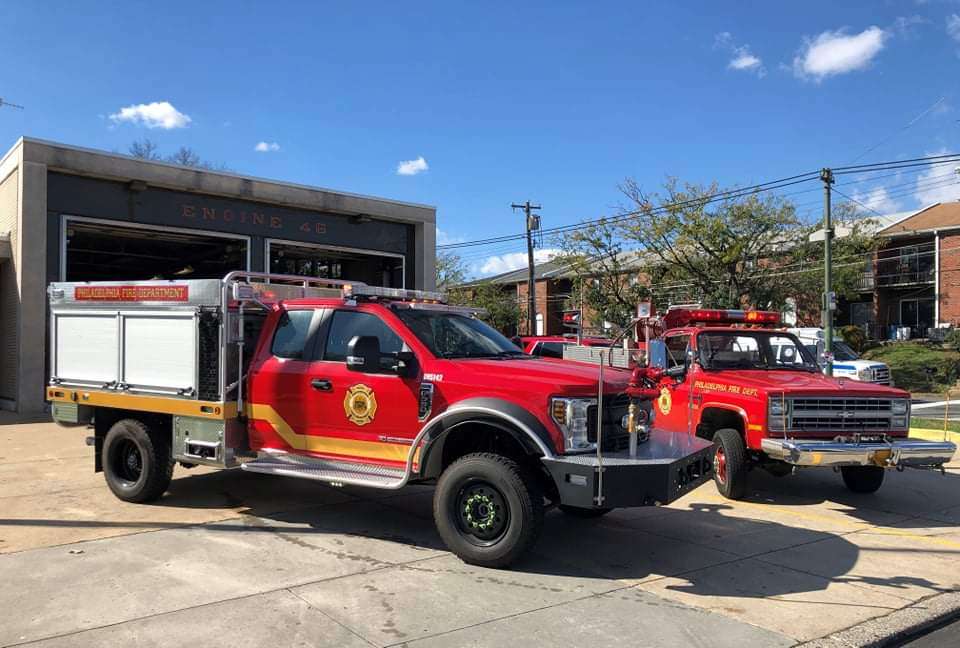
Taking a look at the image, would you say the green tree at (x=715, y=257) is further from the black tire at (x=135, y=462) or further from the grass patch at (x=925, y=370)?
the black tire at (x=135, y=462)

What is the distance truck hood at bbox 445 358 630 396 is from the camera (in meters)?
5.47

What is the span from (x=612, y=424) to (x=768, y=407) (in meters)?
2.78

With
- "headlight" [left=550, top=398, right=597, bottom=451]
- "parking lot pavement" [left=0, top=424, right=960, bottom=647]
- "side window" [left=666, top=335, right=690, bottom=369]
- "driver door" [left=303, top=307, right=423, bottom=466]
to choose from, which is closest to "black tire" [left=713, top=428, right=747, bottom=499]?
"parking lot pavement" [left=0, top=424, right=960, bottom=647]

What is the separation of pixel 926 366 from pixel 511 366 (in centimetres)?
3143

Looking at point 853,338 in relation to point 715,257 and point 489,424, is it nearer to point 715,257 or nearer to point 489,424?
point 715,257

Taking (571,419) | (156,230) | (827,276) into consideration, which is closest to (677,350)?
(571,419)

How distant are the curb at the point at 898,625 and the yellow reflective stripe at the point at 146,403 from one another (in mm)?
4953

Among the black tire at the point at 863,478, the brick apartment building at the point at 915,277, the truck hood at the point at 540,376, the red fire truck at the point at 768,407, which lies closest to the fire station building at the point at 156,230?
the red fire truck at the point at 768,407

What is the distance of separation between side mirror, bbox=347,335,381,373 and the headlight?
4.82 ft

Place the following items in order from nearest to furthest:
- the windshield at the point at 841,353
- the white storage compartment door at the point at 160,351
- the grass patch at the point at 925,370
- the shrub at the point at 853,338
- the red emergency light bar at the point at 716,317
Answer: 1. the white storage compartment door at the point at 160,351
2. the red emergency light bar at the point at 716,317
3. the windshield at the point at 841,353
4. the grass patch at the point at 925,370
5. the shrub at the point at 853,338

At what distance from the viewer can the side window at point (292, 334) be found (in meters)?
6.82

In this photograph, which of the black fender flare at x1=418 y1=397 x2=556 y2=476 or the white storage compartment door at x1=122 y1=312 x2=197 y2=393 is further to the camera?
the white storage compartment door at x1=122 y1=312 x2=197 y2=393

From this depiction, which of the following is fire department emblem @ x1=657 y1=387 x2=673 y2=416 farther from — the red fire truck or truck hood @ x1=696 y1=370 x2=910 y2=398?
truck hood @ x1=696 y1=370 x2=910 y2=398

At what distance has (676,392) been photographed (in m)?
9.25
